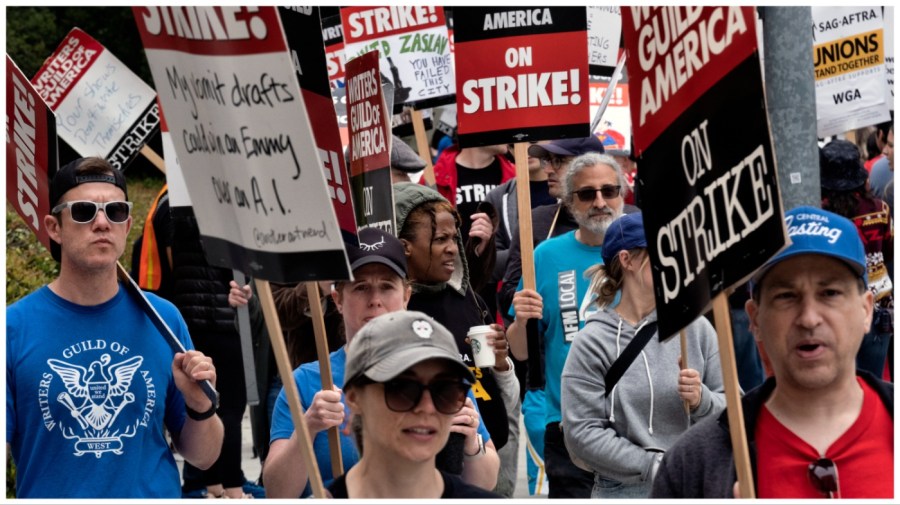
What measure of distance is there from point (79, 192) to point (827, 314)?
2690 mm

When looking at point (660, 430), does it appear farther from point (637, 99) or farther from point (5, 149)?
point (5, 149)

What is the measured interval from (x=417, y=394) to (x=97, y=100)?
6.93 metres

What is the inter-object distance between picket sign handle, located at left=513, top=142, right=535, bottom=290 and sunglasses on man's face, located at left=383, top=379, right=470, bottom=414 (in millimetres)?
2568

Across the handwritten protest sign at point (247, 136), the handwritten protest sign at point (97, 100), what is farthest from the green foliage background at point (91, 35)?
the handwritten protest sign at point (247, 136)

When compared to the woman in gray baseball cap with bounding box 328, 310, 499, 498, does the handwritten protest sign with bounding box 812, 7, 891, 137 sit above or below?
above

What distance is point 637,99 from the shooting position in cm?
383

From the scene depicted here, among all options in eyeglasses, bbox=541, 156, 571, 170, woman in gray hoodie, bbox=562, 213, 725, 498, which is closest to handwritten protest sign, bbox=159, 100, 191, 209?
woman in gray hoodie, bbox=562, 213, 725, 498

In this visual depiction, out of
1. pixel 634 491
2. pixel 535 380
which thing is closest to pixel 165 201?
pixel 535 380

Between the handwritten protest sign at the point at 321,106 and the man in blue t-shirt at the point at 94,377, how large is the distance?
2.28ft

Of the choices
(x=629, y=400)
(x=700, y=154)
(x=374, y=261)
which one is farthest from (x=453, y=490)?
(x=629, y=400)

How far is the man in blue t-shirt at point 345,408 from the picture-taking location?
4.57 metres

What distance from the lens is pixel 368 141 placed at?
6.63 metres

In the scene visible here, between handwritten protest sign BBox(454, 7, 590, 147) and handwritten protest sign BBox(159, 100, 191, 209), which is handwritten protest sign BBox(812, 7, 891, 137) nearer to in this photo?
handwritten protest sign BBox(454, 7, 590, 147)

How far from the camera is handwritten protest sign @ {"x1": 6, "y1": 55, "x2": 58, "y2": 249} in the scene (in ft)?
18.3
